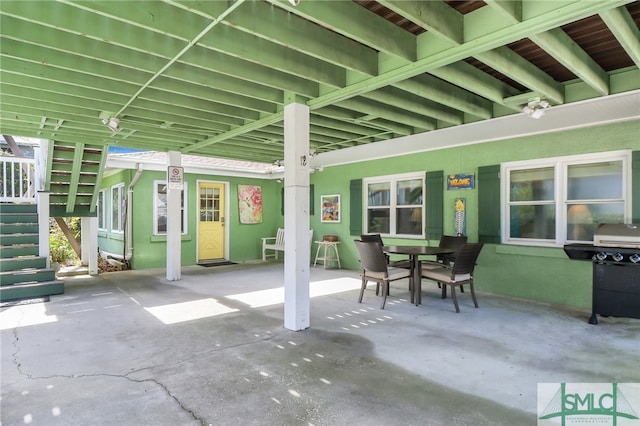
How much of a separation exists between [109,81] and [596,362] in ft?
18.3

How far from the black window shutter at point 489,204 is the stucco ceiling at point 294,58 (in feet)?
3.08

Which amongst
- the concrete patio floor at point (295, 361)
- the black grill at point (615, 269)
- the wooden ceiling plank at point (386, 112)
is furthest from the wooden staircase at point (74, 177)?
the black grill at point (615, 269)

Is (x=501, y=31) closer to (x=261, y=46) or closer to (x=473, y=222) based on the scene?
(x=261, y=46)

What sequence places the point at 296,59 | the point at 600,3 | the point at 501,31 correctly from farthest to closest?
1. the point at 296,59
2. the point at 501,31
3. the point at 600,3

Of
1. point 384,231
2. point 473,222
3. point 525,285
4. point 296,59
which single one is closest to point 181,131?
point 296,59

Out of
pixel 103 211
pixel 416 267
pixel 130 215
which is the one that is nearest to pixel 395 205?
pixel 416 267

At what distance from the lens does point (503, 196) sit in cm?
576

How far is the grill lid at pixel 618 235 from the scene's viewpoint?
3.85 meters

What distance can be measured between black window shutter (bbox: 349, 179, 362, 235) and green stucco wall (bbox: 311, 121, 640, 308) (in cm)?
103

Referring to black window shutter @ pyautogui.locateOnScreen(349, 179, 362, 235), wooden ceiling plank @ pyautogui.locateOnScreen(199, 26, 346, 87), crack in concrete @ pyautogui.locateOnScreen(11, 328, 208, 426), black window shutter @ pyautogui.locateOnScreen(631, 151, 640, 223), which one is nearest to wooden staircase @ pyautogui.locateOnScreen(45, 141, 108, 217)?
crack in concrete @ pyautogui.locateOnScreen(11, 328, 208, 426)

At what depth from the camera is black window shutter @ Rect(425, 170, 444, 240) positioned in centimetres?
651

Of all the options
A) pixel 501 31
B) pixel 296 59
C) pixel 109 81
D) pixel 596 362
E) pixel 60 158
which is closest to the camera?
pixel 501 31

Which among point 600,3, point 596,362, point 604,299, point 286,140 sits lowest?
point 596,362

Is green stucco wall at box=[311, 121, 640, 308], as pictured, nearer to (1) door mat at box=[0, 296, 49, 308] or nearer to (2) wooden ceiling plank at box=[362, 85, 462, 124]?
(2) wooden ceiling plank at box=[362, 85, 462, 124]
